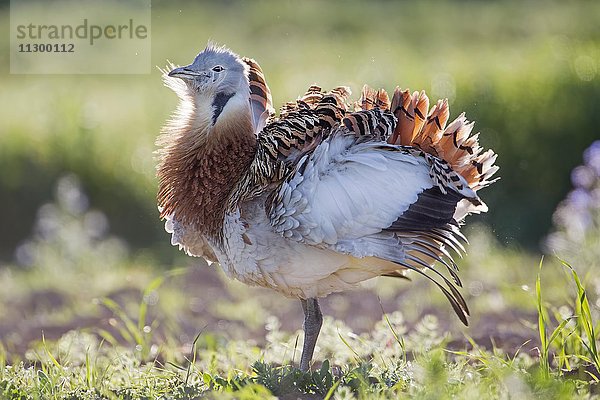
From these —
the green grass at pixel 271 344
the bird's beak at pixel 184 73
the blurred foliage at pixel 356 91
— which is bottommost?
the green grass at pixel 271 344

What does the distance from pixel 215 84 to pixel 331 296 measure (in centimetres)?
224

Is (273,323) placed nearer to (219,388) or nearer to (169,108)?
(219,388)

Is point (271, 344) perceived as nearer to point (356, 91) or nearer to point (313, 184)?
point (313, 184)

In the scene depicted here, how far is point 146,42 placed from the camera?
10.6 meters

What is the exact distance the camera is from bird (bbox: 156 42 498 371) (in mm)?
3205

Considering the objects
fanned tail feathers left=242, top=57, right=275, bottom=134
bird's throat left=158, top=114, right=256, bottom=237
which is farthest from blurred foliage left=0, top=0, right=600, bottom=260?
bird's throat left=158, top=114, right=256, bottom=237

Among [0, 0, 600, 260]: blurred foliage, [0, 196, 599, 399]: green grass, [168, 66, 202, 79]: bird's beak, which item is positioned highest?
[168, 66, 202, 79]: bird's beak

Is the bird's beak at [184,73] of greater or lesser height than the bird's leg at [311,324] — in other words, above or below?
above

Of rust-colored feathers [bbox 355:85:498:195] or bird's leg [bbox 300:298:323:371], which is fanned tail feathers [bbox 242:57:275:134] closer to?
rust-colored feathers [bbox 355:85:498:195]

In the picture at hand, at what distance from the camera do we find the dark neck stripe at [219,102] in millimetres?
3535

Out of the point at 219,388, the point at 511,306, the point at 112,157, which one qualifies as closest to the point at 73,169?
the point at 112,157

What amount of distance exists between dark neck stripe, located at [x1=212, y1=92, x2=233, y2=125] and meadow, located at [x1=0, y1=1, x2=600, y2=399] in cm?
83

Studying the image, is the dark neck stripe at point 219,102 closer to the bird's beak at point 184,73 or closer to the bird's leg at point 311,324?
the bird's beak at point 184,73

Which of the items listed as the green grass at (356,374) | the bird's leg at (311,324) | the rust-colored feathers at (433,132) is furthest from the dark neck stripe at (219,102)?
the green grass at (356,374)
